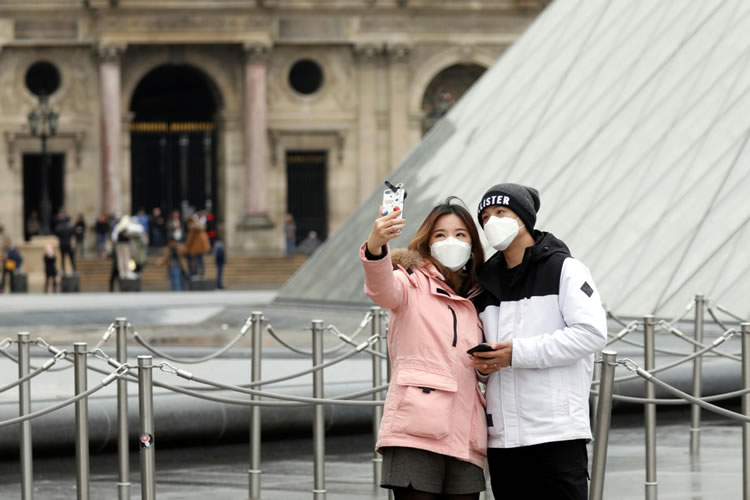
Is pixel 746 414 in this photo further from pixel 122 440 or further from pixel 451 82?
pixel 451 82

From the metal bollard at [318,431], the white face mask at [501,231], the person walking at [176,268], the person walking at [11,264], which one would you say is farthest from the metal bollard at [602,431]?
the person walking at [11,264]

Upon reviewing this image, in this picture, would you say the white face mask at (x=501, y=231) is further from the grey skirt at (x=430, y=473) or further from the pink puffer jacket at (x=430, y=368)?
the grey skirt at (x=430, y=473)

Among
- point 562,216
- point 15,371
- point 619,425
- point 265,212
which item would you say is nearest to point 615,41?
point 562,216

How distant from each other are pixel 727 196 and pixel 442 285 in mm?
8364

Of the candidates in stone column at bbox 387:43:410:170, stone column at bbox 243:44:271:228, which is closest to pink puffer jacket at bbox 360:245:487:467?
stone column at bbox 243:44:271:228

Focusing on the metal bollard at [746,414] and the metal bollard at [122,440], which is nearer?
the metal bollard at [122,440]

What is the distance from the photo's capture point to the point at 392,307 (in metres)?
4.47

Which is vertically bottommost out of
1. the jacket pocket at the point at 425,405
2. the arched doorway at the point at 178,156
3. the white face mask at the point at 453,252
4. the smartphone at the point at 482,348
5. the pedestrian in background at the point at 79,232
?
the jacket pocket at the point at 425,405

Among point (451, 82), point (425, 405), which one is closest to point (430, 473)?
point (425, 405)

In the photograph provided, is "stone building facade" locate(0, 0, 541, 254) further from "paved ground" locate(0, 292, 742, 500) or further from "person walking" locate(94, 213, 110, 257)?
"paved ground" locate(0, 292, 742, 500)

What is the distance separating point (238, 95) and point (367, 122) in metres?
3.99

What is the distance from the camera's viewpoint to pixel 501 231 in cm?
441

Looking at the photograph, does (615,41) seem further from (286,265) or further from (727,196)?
(286,265)

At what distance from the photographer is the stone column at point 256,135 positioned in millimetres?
42688
